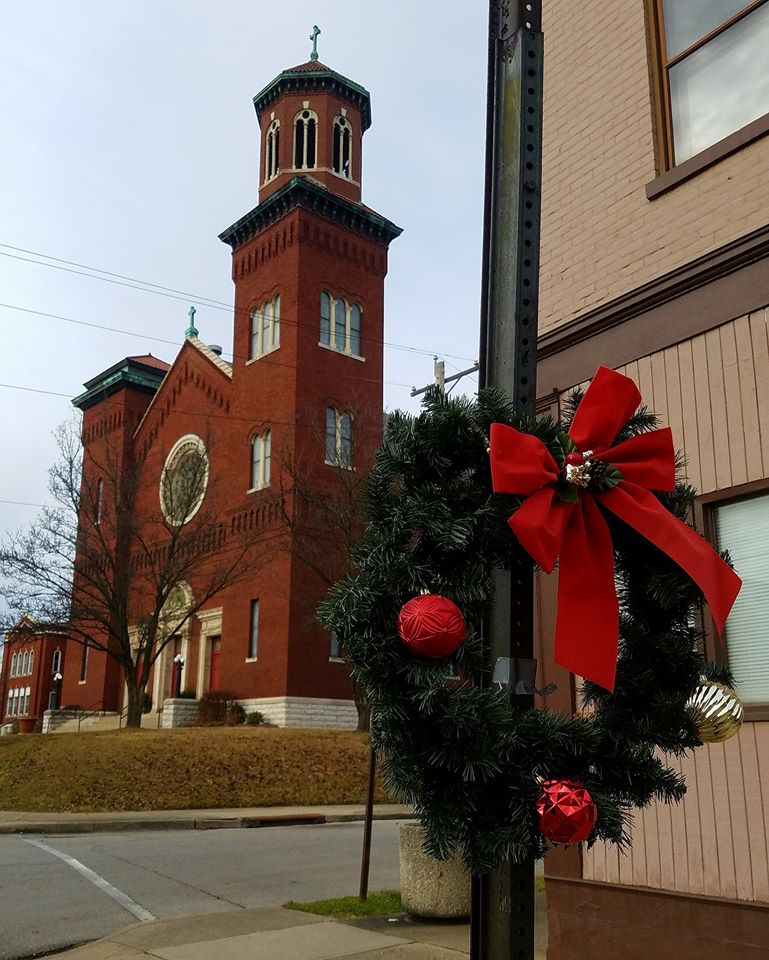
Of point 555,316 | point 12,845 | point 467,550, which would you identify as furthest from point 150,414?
point 467,550

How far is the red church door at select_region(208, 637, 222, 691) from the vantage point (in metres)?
35.9

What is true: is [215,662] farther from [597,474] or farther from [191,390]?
[597,474]

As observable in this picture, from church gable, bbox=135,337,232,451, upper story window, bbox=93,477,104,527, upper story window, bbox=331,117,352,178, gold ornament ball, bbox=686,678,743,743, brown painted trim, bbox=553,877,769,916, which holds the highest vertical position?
upper story window, bbox=331,117,352,178

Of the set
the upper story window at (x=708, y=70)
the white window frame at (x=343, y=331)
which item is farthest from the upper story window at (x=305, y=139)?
the upper story window at (x=708, y=70)

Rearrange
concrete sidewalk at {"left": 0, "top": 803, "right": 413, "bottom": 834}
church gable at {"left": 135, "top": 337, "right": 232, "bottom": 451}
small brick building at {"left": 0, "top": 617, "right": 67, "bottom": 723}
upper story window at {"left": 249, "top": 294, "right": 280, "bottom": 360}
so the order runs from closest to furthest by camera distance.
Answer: concrete sidewalk at {"left": 0, "top": 803, "right": 413, "bottom": 834} → upper story window at {"left": 249, "top": 294, "right": 280, "bottom": 360} → church gable at {"left": 135, "top": 337, "right": 232, "bottom": 451} → small brick building at {"left": 0, "top": 617, "right": 67, "bottom": 723}

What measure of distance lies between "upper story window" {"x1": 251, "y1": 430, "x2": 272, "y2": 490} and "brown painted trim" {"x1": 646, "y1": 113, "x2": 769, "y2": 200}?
28698 millimetres

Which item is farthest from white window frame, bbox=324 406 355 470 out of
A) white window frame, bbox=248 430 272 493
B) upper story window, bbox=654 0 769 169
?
upper story window, bbox=654 0 769 169

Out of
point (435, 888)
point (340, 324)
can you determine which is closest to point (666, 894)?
point (435, 888)

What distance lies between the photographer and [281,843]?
14.5m

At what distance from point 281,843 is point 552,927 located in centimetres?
881

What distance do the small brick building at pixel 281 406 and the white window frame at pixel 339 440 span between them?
0.26ft

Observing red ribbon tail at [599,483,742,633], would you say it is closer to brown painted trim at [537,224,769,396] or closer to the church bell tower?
brown painted trim at [537,224,769,396]

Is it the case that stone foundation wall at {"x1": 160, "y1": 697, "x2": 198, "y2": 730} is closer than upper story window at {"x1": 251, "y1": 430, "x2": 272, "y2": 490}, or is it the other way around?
stone foundation wall at {"x1": 160, "y1": 697, "x2": 198, "y2": 730}

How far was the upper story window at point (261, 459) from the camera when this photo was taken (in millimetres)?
35250
